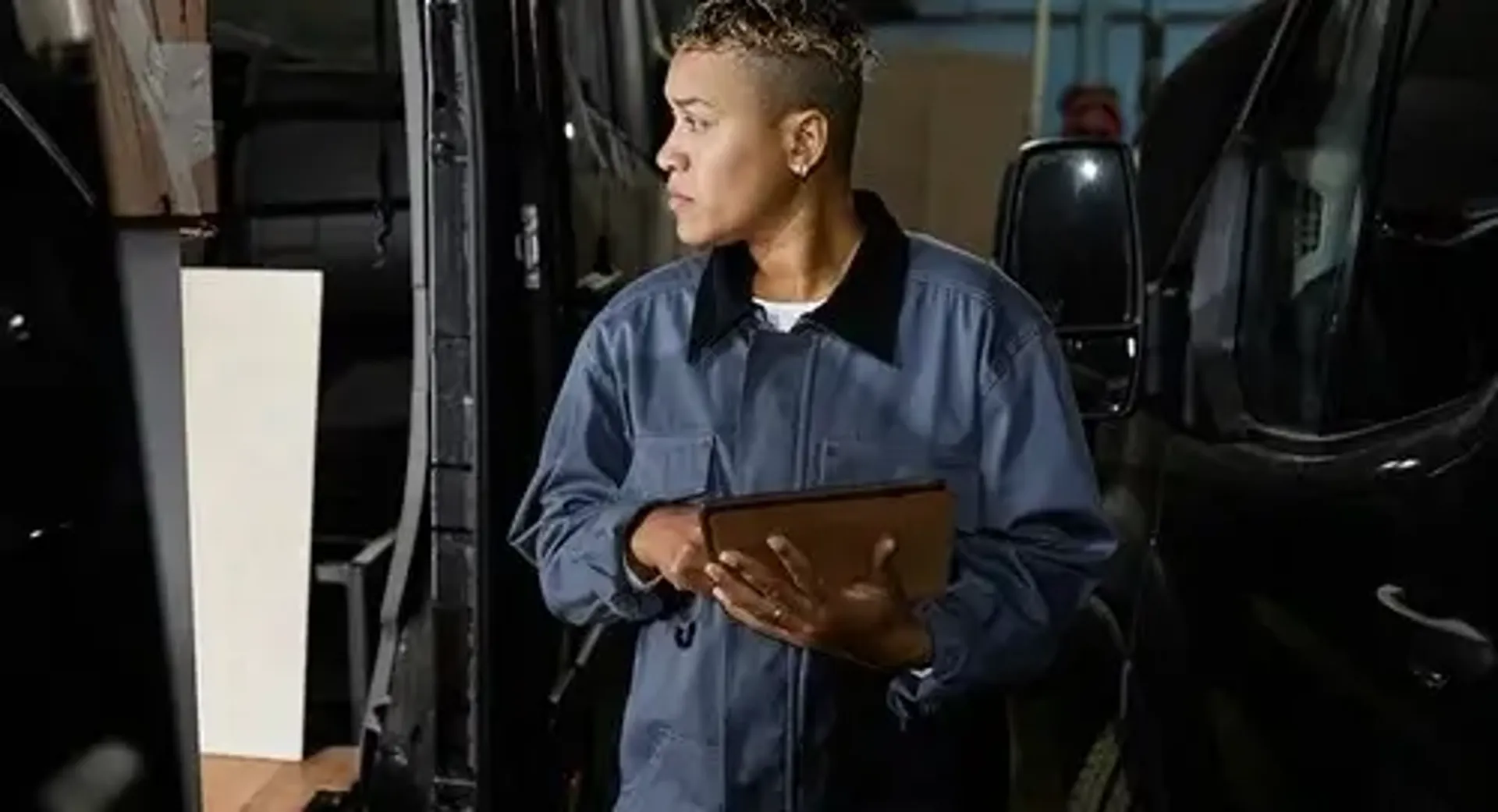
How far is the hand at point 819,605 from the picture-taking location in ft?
3.12

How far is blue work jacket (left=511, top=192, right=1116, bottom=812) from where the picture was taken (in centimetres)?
A: 105

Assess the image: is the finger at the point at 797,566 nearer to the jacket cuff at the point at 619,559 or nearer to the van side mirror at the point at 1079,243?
the jacket cuff at the point at 619,559

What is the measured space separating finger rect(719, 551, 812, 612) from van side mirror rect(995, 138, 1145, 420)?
41 cm

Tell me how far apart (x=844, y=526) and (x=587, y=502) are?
0.20 m

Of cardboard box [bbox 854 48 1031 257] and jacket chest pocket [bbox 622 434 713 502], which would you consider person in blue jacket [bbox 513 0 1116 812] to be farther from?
cardboard box [bbox 854 48 1031 257]

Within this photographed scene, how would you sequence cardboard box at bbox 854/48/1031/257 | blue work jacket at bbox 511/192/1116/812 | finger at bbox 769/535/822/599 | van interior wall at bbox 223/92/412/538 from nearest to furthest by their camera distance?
finger at bbox 769/535/822/599 < blue work jacket at bbox 511/192/1116/812 < cardboard box at bbox 854/48/1031/257 < van interior wall at bbox 223/92/412/538

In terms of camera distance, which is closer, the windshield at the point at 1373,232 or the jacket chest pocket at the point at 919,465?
the jacket chest pocket at the point at 919,465

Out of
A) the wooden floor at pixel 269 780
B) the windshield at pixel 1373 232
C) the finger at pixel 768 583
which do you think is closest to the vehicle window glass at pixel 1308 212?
the windshield at pixel 1373 232

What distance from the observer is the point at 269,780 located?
4.77ft

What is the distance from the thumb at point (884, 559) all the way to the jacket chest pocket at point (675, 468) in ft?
0.47

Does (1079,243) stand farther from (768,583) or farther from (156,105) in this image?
(156,105)

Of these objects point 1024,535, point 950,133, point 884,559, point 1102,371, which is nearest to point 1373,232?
point 1102,371

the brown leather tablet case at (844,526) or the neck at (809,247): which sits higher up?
the neck at (809,247)

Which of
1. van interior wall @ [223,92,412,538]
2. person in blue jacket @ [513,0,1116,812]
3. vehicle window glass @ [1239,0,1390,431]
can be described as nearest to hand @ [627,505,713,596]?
person in blue jacket @ [513,0,1116,812]
